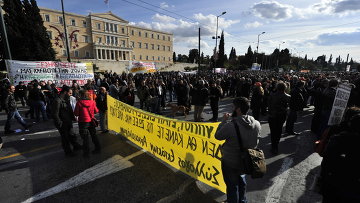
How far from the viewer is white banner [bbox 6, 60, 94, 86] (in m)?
10.7

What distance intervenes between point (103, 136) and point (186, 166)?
12.1ft

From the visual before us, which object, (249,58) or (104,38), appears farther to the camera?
(249,58)

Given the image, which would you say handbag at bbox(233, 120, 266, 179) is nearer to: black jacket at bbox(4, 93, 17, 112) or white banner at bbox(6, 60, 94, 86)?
black jacket at bbox(4, 93, 17, 112)

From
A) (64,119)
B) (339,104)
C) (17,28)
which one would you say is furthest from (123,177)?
(17,28)

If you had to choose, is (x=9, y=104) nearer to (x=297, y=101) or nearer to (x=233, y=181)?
(x=233, y=181)

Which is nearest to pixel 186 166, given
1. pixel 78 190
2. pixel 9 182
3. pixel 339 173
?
pixel 78 190

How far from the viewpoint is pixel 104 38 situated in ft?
220

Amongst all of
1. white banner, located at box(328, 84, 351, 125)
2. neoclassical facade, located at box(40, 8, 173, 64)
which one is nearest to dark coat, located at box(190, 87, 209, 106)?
white banner, located at box(328, 84, 351, 125)

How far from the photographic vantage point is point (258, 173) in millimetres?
2369

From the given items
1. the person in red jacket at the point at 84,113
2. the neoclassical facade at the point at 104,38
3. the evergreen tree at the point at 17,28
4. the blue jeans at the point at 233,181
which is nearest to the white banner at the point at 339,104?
the blue jeans at the point at 233,181

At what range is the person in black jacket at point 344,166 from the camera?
1749 millimetres

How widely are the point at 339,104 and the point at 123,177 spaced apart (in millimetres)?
5170

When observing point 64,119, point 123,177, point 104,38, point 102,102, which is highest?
point 104,38

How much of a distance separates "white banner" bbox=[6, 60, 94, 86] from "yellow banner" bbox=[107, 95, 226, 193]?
30.4 feet
